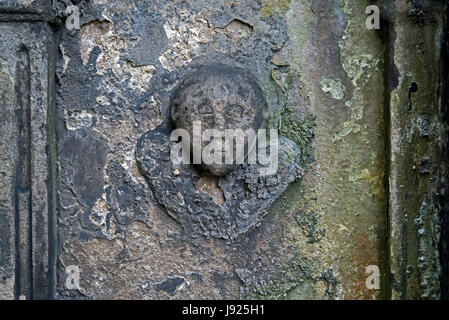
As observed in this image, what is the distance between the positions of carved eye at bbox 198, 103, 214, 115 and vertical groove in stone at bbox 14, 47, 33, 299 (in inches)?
22.0

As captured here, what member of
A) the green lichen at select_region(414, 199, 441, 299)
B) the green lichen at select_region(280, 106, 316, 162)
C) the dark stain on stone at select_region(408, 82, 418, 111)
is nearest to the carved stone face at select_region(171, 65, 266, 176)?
the green lichen at select_region(280, 106, 316, 162)

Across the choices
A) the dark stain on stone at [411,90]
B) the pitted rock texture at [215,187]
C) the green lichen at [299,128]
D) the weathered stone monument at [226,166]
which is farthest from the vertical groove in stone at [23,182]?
the dark stain on stone at [411,90]

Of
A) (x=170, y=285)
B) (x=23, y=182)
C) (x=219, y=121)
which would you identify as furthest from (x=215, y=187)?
(x=23, y=182)

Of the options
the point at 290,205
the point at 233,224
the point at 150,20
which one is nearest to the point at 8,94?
the point at 150,20

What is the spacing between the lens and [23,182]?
192 centimetres

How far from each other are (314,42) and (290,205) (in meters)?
0.57

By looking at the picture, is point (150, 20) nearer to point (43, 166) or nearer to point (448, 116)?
point (43, 166)

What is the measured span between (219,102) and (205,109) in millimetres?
51

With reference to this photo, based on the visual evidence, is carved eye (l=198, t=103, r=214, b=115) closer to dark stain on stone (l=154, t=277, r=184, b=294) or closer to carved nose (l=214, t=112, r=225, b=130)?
carved nose (l=214, t=112, r=225, b=130)

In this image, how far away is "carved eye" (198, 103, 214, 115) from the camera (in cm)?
189

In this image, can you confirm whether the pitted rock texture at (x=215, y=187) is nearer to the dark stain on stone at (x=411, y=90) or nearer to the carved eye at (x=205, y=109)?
the carved eye at (x=205, y=109)

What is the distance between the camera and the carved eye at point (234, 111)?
6.20 feet

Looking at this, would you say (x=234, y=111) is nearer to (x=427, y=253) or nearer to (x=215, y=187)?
(x=215, y=187)

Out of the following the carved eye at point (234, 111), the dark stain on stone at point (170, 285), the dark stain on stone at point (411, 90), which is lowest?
the dark stain on stone at point (170, 285)
